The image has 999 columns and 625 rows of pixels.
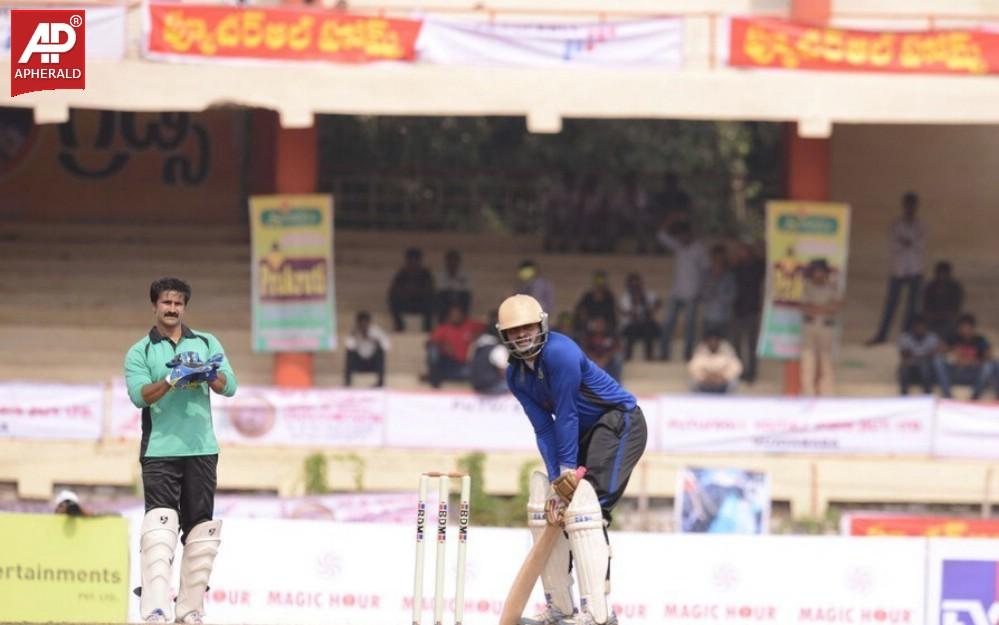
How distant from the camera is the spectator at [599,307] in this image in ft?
70.1

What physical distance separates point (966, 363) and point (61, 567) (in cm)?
1205

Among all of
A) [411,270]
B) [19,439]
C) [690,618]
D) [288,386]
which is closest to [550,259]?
[411,270]

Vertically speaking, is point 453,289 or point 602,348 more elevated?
point 453,289

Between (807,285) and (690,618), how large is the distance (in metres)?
8.92

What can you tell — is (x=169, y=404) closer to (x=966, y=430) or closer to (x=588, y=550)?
(x=588, y=550)

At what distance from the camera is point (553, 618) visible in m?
9.38

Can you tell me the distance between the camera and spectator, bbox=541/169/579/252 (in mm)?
25281

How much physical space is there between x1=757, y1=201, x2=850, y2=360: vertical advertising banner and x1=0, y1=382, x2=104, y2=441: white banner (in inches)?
324

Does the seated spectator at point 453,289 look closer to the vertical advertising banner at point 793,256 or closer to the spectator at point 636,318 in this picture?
the spectator at point 636,318

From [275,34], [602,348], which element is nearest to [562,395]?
[602,348]

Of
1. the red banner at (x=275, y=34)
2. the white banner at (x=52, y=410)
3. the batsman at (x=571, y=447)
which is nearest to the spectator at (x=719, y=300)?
the red banner at (x=275, y=34)

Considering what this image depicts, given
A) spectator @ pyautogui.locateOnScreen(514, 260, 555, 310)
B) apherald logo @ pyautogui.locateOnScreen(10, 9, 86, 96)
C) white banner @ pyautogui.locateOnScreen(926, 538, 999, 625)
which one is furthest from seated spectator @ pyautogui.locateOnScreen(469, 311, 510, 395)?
white banner @ pyautogui.locateOnScreen(926, 538, 999, 625)

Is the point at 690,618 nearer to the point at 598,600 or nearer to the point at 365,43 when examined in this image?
the point at 598,600

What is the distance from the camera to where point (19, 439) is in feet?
66.2
